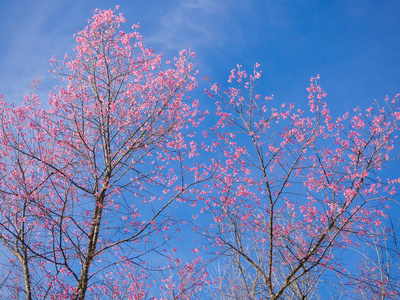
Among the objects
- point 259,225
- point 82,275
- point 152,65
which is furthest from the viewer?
point 152,65

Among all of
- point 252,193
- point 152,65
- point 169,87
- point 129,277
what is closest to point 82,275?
point 129,277

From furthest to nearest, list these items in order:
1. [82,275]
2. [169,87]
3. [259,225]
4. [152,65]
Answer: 1. [152,65]
2. [169,87]
3. [259,225]
4. [82,275]

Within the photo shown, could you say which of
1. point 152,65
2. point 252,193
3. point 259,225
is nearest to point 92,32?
point 152,65

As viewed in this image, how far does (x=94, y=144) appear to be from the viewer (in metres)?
6.80

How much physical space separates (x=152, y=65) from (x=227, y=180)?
372 centimetres

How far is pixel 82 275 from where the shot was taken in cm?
585

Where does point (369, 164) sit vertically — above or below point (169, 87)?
below

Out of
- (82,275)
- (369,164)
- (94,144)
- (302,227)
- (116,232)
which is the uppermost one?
(94,144)

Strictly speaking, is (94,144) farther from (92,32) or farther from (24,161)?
(92,32)

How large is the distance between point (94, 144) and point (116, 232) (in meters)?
1.87

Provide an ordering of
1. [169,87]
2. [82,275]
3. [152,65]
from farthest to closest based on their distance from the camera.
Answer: [152,65], [169,87], [82,275]

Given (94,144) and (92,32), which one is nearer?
(94,144)

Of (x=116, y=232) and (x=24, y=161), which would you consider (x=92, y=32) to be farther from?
(x=116, y=232)

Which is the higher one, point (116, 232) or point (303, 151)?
point (303, 151)
